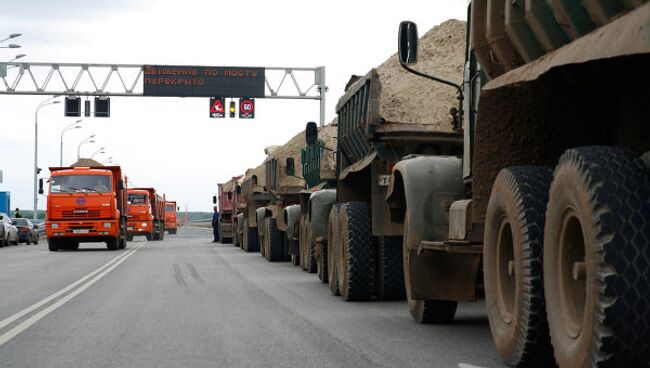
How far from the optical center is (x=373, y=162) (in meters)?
12.3

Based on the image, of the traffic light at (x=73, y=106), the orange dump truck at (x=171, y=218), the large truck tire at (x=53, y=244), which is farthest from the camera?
the orange dump truck at (x=171, y=218)

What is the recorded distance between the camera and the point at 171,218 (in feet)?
293

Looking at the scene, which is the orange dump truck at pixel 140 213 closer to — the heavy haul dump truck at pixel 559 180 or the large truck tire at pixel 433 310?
the large truck tire at pixel 433 310

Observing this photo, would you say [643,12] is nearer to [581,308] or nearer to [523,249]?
[581,308]

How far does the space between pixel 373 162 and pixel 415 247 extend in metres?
3.02

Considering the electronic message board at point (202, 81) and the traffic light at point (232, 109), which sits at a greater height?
the electronic message board at point (202, 81)

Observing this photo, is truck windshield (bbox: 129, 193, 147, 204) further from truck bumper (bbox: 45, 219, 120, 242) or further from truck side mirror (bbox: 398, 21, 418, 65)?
truck side mirror (bbox: 398, 21, 418, 65)

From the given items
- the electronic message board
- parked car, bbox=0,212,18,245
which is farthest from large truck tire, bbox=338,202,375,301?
the electronic message board

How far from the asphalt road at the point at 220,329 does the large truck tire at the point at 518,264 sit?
0.64 metres

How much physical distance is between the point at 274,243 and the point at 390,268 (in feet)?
46.7

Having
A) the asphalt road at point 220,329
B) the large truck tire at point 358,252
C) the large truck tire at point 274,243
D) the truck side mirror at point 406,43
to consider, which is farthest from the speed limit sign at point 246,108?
the truck side mirror at point 406,43

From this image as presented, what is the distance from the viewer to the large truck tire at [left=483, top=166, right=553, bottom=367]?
252 inches

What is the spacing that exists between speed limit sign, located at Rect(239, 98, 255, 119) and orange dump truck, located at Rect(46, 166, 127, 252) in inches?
724

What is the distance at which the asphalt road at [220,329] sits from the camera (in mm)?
7824
